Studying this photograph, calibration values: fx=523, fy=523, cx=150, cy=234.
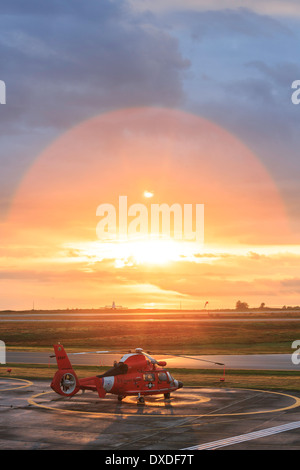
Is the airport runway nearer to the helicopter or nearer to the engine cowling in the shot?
the helicopter

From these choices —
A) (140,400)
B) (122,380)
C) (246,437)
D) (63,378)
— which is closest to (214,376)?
(140,400)

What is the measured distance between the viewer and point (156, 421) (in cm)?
2769

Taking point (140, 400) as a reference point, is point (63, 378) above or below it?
above

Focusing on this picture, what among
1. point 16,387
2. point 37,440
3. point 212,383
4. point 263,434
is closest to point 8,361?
point 16,387

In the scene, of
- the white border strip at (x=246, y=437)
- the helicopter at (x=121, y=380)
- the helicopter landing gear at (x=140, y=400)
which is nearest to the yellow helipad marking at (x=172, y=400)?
the helicopter landing gear at (x=140, y=400)

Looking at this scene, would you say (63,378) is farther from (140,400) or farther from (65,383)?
(140,400)

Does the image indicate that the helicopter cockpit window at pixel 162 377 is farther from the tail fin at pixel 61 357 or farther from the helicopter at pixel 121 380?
the tail fin at pixel 61 357

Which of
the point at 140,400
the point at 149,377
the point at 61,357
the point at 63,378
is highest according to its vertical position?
the point at 61,357

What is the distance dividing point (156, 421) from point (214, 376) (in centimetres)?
1928

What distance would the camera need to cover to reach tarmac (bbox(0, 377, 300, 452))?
74.9 ft

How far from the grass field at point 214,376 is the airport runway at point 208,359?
132 inches
